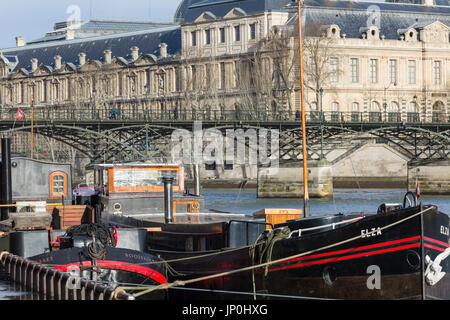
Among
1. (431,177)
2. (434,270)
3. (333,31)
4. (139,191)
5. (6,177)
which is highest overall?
(333,31)

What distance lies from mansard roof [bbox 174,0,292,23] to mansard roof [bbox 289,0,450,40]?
6.95 ft

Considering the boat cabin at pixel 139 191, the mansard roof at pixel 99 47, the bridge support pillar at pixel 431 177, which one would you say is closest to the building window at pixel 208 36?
the mansard roof at pixel 99 47

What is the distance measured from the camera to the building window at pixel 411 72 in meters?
105

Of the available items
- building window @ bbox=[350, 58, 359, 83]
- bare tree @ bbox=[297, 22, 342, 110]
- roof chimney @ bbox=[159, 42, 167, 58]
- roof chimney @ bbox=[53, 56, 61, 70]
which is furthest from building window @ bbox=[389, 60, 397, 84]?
roof chimney @ bbox=[53, 56, 61, 70]

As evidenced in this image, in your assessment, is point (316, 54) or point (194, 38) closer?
point (316, 54)

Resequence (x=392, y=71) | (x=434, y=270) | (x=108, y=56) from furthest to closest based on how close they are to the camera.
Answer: (x=108, y=56)
(x=392, y=71)
(x=434, y=270)

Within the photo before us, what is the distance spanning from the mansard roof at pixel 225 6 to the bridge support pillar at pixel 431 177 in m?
34.9

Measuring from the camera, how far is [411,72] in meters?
106

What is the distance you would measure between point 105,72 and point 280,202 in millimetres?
59486

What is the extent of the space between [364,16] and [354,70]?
191 inches

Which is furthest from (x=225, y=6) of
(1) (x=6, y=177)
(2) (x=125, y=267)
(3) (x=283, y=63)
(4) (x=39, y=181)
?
(2) (x=125, y=267)

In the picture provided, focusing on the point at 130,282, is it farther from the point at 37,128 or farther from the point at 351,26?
the point at 351,26

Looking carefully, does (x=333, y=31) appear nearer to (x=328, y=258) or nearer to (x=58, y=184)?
(x=58, y=184)
